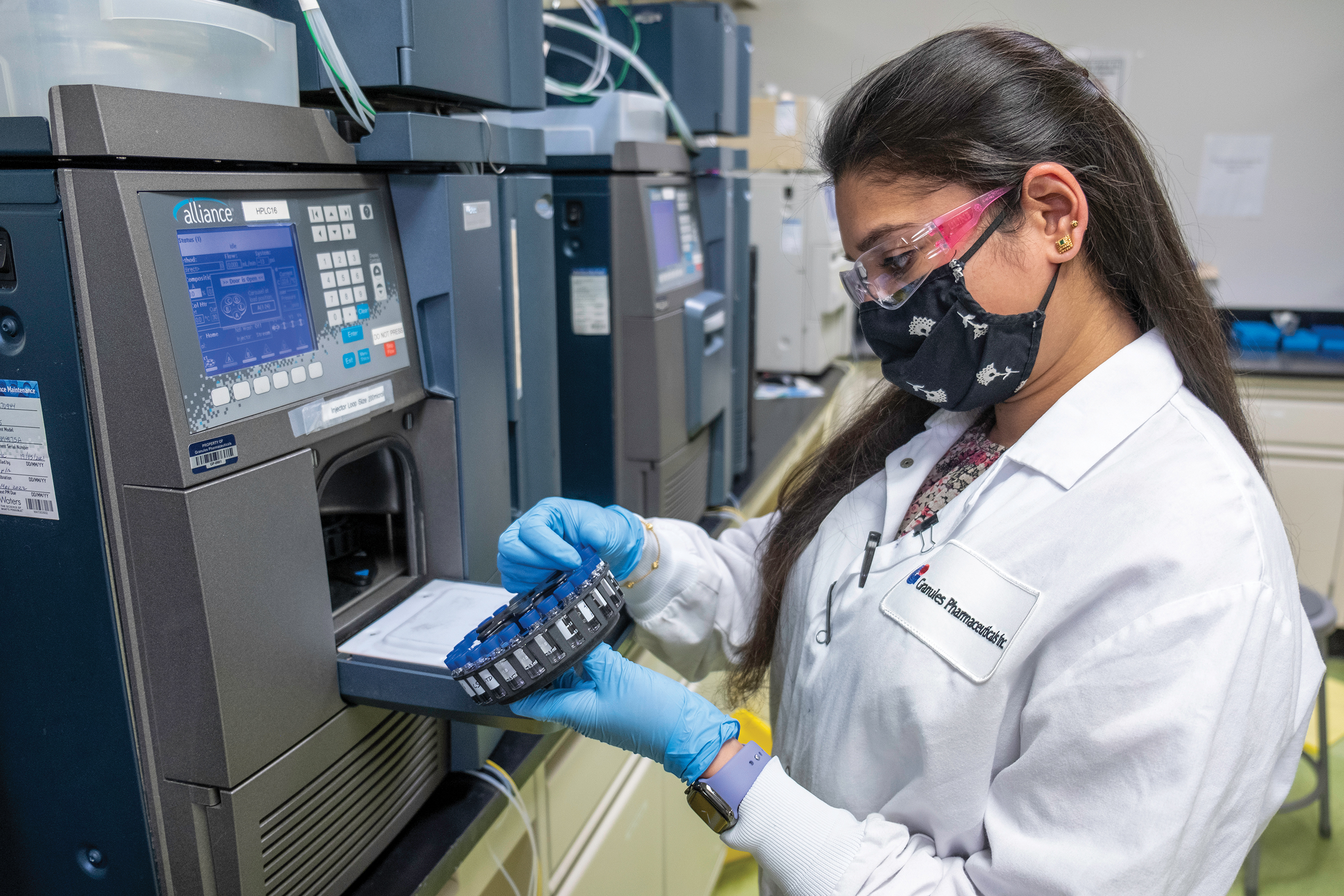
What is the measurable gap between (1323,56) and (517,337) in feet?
12.3

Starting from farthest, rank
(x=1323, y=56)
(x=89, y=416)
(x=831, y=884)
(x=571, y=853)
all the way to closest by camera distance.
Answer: (x=1323, y=56) < (x=571, y=853) < (x=831, y=884) < (x=89, y=416)

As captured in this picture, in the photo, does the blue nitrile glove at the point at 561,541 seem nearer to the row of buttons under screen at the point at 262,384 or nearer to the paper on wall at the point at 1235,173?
the row of buttons under screen at the point at 262,384

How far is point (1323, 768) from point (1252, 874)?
39cm

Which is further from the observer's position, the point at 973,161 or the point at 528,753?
the point at 528,753

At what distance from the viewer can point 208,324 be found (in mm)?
697

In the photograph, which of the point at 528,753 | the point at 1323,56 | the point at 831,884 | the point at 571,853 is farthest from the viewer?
the point at 1323,56

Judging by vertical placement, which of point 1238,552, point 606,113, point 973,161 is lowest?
point 1238,552

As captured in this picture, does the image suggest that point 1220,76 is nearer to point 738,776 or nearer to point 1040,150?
point 1040,150

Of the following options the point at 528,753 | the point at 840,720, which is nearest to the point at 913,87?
the point at 840,720

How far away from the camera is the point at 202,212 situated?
70cm

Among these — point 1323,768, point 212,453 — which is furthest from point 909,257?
point 1323,768

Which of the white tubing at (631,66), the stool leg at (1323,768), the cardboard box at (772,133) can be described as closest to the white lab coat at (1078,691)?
the white tubing at (631,66)

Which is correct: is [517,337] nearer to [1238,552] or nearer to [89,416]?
[89,416]

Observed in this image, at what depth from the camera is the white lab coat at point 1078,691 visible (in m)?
0.71
